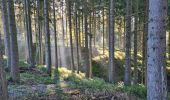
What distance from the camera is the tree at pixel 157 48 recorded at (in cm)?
772

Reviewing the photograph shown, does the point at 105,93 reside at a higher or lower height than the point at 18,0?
lower

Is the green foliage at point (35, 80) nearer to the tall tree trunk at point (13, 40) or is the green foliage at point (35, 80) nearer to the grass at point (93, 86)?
the grass at point (93, 86)

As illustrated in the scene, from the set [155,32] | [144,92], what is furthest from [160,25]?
[144,92]

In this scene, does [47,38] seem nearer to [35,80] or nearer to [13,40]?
[35,80]

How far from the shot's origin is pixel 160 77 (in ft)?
26.0

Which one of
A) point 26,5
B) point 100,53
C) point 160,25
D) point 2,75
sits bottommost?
point 100,53

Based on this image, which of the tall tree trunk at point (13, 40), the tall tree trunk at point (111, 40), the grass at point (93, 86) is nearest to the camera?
the grass at point (93, 86)

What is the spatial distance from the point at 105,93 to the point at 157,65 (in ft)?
11.4

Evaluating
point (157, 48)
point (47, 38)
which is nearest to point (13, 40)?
point (47, 38)

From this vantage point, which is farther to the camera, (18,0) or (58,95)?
(18,0)

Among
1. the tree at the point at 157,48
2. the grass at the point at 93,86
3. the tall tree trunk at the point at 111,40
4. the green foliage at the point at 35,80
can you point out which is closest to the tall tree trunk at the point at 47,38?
the grass at the point at 93,86

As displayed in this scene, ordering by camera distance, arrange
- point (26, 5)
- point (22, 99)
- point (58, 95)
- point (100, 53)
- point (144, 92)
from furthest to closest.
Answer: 1. point (100, 53)
2. point (26, 5)
3. point (144, 92)
4. point (58, 95)
5. point (22, 99)

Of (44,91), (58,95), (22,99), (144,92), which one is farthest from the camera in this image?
(144,92)

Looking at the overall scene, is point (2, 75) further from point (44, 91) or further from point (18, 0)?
point (18, 0)
